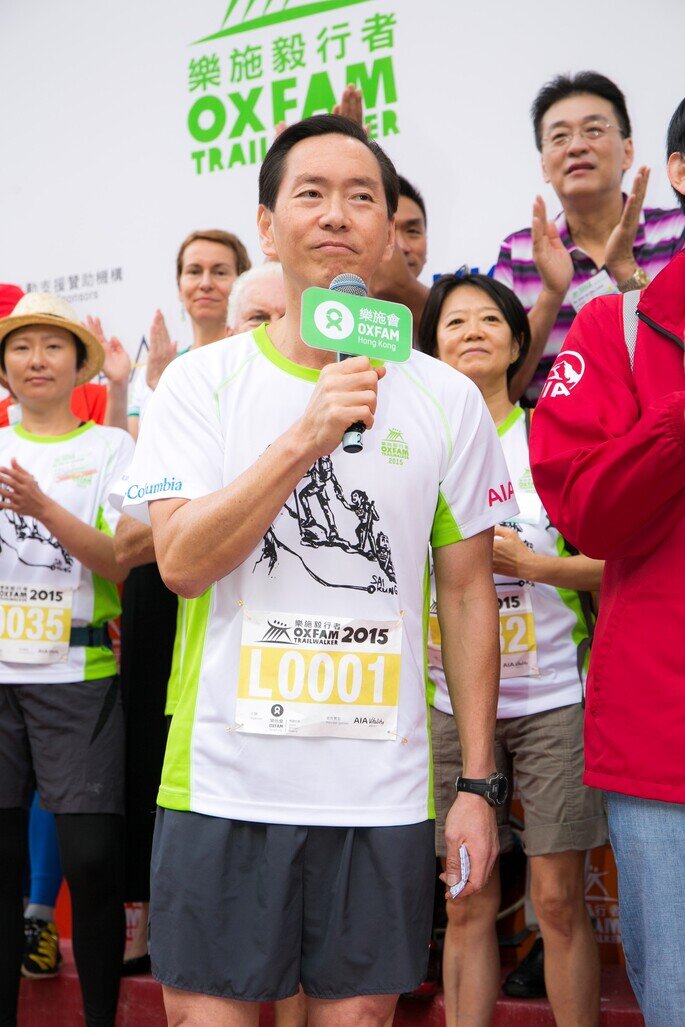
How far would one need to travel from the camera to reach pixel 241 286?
348 centimetres

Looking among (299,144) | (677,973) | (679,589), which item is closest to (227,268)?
(299,144)

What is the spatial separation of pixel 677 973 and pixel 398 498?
80 centimetres

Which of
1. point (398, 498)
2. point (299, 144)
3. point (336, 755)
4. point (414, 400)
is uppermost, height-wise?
point (299, 144)

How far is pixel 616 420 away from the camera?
1.77m

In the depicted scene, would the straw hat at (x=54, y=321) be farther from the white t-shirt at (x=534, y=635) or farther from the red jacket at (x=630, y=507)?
the red jacket at (x=630, y=507)

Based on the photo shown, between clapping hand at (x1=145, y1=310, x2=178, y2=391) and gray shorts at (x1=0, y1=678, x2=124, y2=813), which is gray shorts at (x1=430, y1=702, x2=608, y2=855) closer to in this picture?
gray shorts at (x1=0, y1=678, x2=124, y2=813)

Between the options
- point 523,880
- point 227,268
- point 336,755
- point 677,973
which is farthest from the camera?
point 227,268

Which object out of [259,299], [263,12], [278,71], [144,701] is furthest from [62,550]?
[263,12]

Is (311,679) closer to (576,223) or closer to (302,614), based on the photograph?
(302,614)

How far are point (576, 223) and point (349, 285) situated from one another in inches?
78.4

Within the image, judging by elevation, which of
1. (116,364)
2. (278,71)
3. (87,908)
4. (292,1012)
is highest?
(278,71)

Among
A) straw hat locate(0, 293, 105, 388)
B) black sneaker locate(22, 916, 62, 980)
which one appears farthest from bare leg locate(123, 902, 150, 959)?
straw hat locate(0, 293, 105, 388)

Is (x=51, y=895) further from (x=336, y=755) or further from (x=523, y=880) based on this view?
(x=336, y=755)

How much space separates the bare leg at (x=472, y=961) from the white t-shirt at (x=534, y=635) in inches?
18.5
